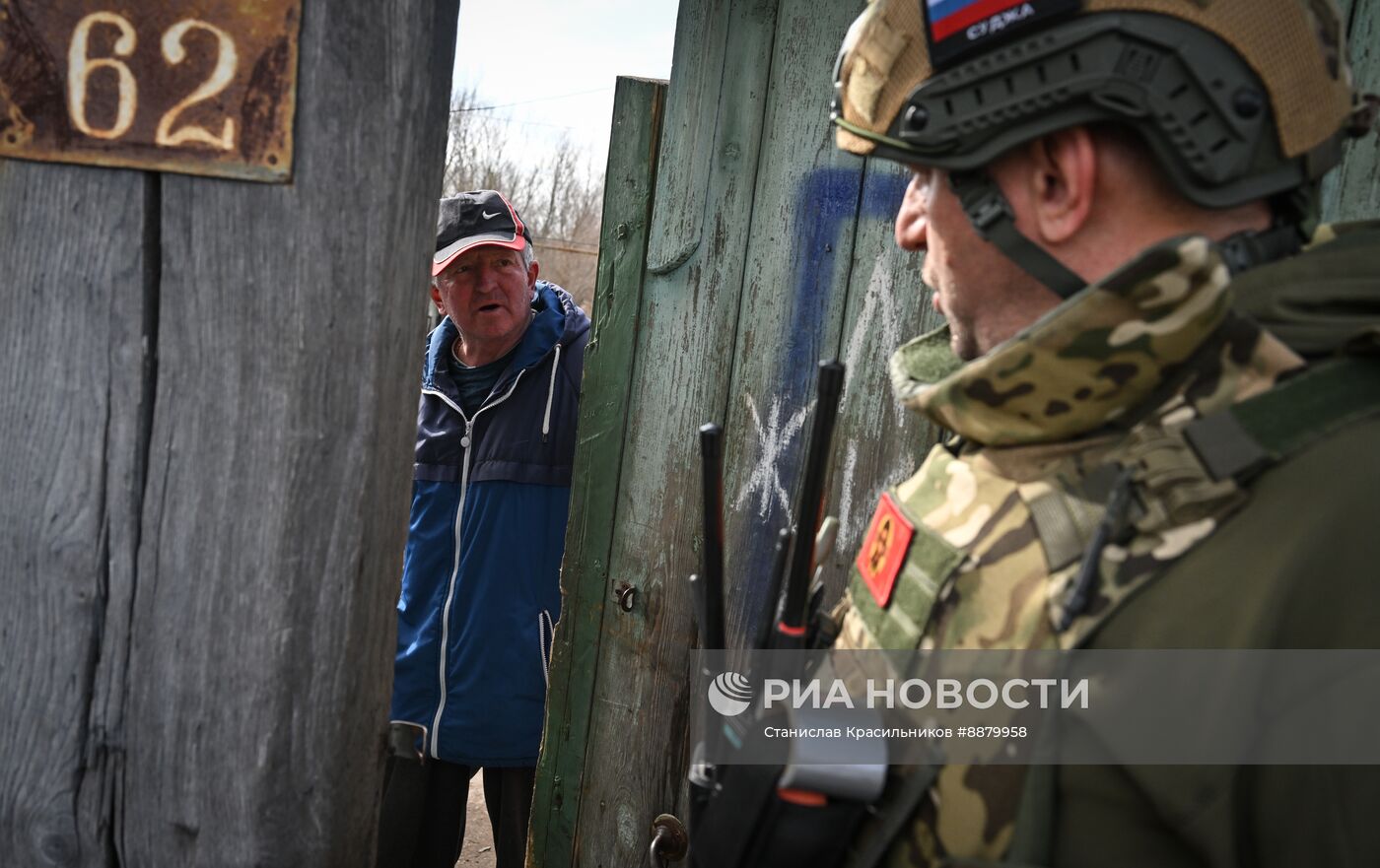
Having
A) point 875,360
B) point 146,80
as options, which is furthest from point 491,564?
point 146,80

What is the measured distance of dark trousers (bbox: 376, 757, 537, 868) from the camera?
2.88 metres

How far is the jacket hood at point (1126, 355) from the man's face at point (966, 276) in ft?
0.37

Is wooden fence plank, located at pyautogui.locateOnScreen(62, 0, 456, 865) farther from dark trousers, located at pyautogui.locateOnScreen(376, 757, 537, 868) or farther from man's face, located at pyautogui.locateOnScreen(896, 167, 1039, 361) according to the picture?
dark trousers, located at pyautogui.locateOnScreen(376, 757, 537, 868)

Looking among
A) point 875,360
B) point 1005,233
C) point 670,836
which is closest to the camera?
point 1005,233

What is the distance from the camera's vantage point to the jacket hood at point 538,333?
3.01 metres

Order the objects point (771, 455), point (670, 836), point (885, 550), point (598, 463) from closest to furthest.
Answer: point (885, 550)
point (771, 455)
point (670, 836)
point (598, 463)

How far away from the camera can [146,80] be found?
1193mm

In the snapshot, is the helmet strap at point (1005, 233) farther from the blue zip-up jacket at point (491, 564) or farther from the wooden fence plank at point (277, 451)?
the blue zip-up jacket at point (491, 564)

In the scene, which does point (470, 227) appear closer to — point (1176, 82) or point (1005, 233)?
point (1005, 233)

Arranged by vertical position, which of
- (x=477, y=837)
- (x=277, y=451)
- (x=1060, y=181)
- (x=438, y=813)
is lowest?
(x=477, y=837)

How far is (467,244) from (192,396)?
1.96 meters

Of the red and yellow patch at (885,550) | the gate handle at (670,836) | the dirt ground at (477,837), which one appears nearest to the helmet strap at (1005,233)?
the red and yellow patch at (885,550)

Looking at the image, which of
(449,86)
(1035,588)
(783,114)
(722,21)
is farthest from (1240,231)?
(722,21)

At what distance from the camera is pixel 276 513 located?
1.27m
